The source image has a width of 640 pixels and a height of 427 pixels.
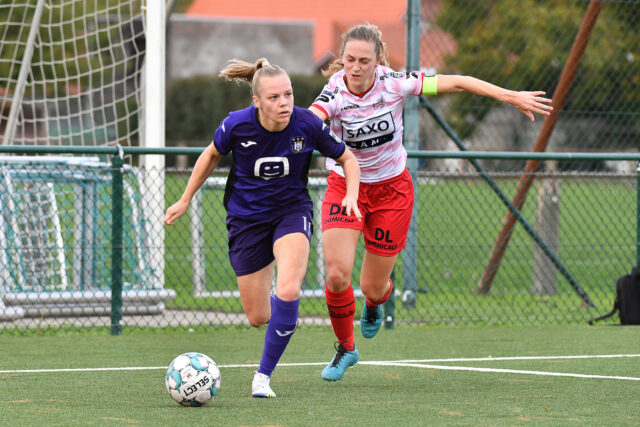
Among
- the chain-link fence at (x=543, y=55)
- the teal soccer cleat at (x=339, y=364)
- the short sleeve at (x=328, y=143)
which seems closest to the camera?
the short sleeve at (x=328, y=143)

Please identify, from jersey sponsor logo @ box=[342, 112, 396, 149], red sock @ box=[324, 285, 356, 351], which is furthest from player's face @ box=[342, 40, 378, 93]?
red sock @ box=[324, 285, 356, 351]

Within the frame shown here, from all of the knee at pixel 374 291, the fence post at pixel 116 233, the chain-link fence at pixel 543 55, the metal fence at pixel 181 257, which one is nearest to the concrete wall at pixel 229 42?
the chain-link fence at pixel 543 55

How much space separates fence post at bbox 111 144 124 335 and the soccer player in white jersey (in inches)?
101

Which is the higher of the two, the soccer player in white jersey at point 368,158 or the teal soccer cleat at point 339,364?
the soccer player in white jersey at point 368,158

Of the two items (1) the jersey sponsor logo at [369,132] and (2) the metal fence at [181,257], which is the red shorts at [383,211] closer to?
(1) the jersey sponsor logo at [369,132]

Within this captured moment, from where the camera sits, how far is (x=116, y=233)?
8.46m

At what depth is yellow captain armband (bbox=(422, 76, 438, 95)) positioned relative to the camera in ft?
Result: 20.5

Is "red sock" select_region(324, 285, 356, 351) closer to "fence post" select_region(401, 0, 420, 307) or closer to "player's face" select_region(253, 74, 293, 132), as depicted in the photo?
"player's face" select_region(253, 74, 293, 132)

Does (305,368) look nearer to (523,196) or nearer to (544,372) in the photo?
(544,372)

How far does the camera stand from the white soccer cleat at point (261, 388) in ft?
17.7

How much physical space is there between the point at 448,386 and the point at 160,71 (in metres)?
5.21

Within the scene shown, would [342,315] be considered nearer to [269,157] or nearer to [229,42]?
[269,157]

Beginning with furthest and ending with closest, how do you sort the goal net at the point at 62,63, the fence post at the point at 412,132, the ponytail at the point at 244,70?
the goal net at the point at 62,63 < the fence post at the point at 412,132 < the ponytail at the point at 244,70

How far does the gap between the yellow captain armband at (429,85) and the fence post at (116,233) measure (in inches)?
122
